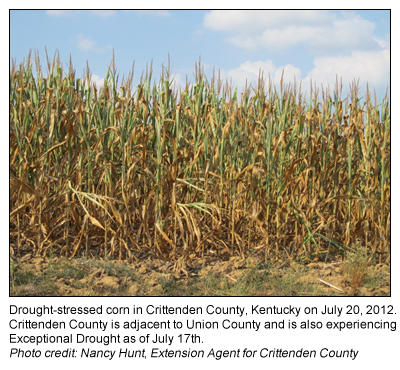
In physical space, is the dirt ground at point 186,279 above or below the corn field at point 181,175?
below

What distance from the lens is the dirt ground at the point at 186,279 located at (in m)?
4.67

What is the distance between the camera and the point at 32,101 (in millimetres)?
5547

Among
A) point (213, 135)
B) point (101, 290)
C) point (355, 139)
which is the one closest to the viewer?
point (101, 290)

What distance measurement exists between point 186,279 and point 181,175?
4.49 feet

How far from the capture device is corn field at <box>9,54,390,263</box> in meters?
5.06

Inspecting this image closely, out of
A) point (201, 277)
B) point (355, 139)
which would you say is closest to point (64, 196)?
point (201, 277)

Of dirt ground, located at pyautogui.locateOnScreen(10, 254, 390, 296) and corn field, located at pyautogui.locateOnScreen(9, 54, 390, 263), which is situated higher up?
corn field, located at pyautogui.locateOnScreen(9, 54, 390, 263)

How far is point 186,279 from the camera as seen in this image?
491 cm

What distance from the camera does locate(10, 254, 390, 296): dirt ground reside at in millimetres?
4672

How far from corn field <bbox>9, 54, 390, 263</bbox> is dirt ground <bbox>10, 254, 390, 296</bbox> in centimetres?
18

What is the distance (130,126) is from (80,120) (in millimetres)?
570

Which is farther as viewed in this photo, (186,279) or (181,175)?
(181,175)

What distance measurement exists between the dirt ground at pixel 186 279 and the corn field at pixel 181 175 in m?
0.18

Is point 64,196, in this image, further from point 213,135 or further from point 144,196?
point 213,135
